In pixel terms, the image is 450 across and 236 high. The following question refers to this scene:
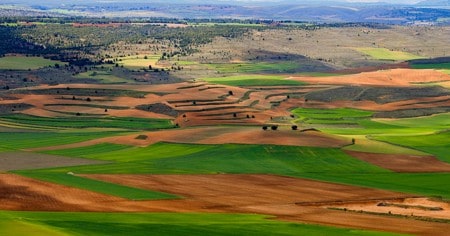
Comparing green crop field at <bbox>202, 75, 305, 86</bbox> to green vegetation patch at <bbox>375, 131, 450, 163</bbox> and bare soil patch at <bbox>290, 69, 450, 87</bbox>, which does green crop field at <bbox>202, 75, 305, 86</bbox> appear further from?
green vegetation patch at <bbox>375, 131, 450, 163</bbox>

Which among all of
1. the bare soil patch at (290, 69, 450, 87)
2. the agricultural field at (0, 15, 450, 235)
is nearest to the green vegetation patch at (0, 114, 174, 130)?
the agricultural field at (0, 15, 450, 235)

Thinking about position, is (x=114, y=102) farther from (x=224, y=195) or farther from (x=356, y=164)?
(x=224, y=195)

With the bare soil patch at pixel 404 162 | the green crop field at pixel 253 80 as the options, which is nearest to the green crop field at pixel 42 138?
the bare soil patch at pixel 404 162

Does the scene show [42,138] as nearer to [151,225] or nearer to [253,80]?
[151,225]

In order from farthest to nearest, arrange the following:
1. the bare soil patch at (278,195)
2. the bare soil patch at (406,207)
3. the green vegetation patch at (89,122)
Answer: the green vegetation patch at (89,122), the bare soil patch at (406,207), the bare soil patch at (278,195)

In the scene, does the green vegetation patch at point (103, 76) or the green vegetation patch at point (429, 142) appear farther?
the green vegetation patch at point (103, 76)

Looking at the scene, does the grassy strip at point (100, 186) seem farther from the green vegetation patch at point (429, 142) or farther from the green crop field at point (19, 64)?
the green crop field at point (19, 64)
